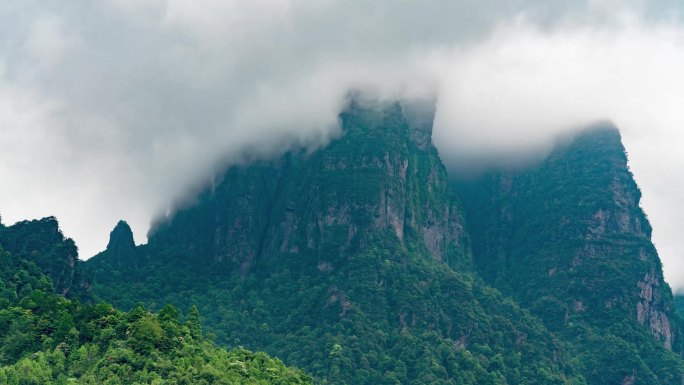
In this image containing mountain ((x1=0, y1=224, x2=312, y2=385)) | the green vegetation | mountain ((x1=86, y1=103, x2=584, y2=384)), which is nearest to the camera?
mountain ((x1=0, y1=224, x2=312, y2=385))

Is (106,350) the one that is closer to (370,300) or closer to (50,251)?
(50,251)

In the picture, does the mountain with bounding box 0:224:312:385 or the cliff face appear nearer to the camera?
the mountain with bounding box 0:224:312:385

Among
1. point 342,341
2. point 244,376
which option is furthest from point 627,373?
point 244,376

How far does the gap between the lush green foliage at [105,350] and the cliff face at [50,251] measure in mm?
28648

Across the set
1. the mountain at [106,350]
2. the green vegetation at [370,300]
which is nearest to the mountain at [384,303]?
the green vegetation at [370,300]

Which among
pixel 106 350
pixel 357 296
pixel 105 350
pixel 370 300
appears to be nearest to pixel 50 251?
pixel 357 296

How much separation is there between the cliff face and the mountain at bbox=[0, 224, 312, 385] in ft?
89.1

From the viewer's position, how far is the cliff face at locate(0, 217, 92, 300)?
156m

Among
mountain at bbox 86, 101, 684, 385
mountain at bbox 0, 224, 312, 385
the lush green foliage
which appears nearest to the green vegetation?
mountain at bbox 86, 101, 684, 385

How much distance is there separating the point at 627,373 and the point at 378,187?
51.7 metres

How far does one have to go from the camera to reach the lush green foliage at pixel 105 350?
106 m

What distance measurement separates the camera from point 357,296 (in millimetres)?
175750

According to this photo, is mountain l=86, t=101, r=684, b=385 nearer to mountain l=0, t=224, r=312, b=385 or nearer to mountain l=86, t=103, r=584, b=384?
mountain l=86, t=103, r=584, b=384

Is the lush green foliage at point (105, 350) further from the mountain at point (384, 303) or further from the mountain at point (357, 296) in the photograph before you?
the mountain at point (384, 303)
